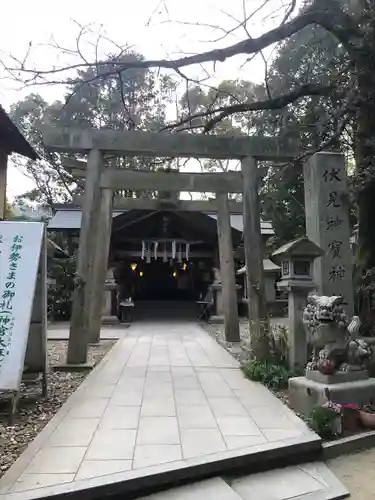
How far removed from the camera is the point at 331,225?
679 cm

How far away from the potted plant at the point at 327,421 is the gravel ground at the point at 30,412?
277cm

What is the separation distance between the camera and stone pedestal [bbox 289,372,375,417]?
4.84 meters

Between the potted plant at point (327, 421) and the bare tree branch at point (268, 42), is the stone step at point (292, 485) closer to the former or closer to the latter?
the potted plant at point (327, 421)

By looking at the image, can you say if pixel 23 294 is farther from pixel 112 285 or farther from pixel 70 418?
pixel 112 285

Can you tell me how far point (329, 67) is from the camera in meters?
9.87

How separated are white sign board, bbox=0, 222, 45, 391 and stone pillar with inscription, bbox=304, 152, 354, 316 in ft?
12.9

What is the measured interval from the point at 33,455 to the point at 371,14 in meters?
7.65

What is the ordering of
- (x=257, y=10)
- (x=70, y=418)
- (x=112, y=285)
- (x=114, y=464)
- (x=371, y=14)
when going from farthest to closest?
(x=112, y=285), (x=371, y=14), (x=257, y=10), (x=70, y=418), (x=114, y=464)

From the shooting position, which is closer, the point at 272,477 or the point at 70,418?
the point at 272,477

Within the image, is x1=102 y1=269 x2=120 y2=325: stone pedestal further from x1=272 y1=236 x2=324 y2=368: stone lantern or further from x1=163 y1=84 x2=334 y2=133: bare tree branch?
x1=272 y1=236 x2=324 y2=368: stone lantern

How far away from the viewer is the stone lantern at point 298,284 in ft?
20.9

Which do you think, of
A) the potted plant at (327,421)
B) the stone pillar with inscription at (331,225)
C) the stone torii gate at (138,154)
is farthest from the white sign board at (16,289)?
the stone pillar with inscription at (331,225)

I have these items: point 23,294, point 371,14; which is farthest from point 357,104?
point 23,294

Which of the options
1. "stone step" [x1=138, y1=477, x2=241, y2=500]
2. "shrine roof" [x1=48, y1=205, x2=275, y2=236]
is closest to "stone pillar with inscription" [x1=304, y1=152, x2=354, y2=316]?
"stone step" [x1=138, y1=477, x2=241, y2=500]
